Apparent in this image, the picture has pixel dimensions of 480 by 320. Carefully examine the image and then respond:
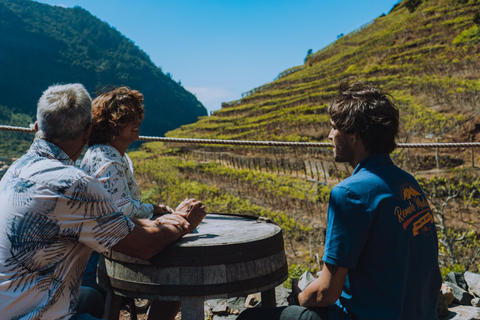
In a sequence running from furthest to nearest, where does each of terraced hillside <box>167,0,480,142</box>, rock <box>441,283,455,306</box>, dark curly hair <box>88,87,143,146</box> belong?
1. terraced hillside <box>167,0,480,142</box>
2. rock <box>441,283,455,306</box>
3. dark curly hair <box>88,87,143,146</box>

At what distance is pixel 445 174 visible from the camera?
39.2 feet

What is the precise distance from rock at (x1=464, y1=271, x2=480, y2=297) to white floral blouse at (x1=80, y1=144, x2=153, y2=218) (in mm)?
2605

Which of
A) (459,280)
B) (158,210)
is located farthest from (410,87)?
(158,210)

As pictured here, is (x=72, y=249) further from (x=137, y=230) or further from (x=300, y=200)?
(x=300, y=200)

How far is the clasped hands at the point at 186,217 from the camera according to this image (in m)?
1.56

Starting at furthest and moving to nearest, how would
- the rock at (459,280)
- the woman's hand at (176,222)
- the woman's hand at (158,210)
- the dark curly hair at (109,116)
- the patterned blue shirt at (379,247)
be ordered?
the rock at (459,280), the woman's hand at (158,210), the dark curly hair at (109,116), the woman's hand at (176,222), the patterned blue shirt at (379,247)

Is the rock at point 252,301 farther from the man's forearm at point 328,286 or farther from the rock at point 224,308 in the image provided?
the man's forearm at point 328,286

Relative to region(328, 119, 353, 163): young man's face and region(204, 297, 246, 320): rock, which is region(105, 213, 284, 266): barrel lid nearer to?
region(328, 119, 353, 163): young man's face

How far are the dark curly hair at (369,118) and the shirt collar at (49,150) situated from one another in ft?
3.44

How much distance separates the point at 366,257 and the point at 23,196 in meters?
1.19

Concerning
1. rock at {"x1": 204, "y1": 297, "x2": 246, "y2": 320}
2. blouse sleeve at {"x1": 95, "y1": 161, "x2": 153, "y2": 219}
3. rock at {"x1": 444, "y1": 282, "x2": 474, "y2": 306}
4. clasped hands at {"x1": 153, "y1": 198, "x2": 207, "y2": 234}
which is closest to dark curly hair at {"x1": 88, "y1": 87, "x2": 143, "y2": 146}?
blouse sleeve at {"x1": 95, "y1": 161, "x2": 153, "y2": 219}

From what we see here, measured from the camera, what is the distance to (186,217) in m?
1.66

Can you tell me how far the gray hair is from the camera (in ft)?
4.51

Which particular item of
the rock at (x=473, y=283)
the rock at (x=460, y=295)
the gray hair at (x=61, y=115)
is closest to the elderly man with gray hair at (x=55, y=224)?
the gray hair at (x=61, y=115)
